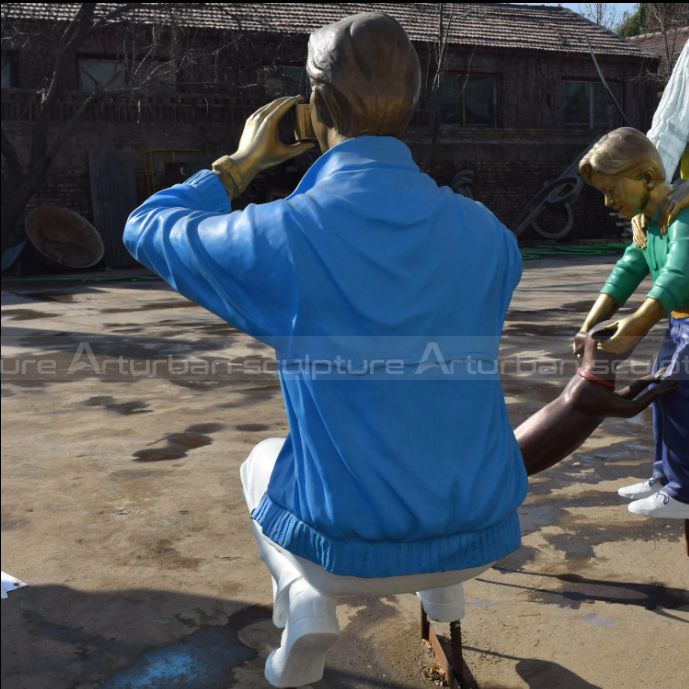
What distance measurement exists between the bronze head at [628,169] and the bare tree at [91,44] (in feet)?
46.5

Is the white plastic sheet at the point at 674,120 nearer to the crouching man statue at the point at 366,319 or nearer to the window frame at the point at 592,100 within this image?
the crouching man statue at the point at 366,319

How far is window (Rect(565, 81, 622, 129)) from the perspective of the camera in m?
24.2

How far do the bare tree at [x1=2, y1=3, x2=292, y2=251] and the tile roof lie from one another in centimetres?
9

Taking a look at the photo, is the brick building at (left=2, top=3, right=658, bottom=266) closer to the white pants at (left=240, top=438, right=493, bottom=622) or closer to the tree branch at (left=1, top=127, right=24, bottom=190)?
the tree branch at (left=1, top=127, right=24, bottom=190)

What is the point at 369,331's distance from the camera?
165cm

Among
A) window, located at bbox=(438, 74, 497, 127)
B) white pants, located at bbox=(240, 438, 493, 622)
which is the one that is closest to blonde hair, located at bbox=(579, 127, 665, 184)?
white pants, located at bbox=(240, 438, 493, 622)

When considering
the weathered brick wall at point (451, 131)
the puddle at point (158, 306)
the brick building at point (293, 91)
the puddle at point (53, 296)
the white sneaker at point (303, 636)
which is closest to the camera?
the white sneaker at point (303, 636)

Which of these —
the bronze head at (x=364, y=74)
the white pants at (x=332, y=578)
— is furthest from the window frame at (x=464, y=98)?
the bronze head at (x=364, y=74)

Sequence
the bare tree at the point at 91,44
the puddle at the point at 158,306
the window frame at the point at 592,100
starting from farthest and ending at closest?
the window frame at the point at 592,100, the bare tree at the point at 91,44, the puddle at the point at 158,306

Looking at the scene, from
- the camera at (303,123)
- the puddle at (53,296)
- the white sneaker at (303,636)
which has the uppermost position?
the camera at (303,123)

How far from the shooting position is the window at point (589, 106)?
79.5 feet

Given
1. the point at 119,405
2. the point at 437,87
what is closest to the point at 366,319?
the point at 119,405

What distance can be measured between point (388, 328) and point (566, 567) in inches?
73.7

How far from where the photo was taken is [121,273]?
17297 millimetres
